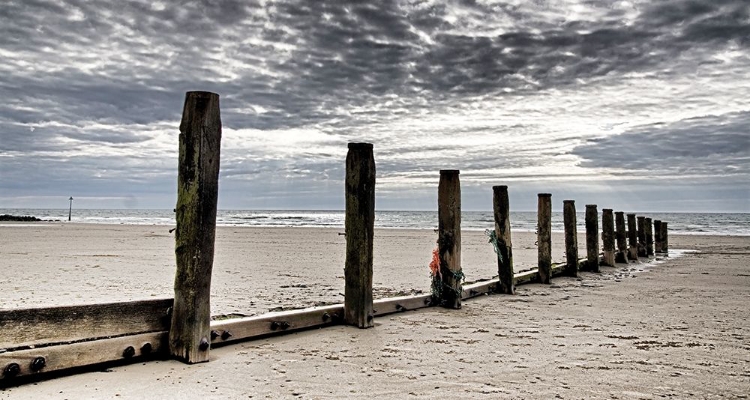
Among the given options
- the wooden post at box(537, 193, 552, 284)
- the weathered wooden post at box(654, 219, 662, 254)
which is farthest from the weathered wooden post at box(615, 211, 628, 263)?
the weathered wooden post at box(654, 219, 662, 254)

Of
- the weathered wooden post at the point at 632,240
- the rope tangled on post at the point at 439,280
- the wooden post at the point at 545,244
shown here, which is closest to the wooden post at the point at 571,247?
the wooden post at the point at 545,244

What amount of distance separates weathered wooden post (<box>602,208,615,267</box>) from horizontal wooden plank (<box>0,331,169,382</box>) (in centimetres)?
1231

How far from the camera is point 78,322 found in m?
4.09

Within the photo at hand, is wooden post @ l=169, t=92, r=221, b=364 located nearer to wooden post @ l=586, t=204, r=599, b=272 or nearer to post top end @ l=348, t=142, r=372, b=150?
post top end @ l=348, t=142, r=372, b=150

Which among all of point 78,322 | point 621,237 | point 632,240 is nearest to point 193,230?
point 78,322

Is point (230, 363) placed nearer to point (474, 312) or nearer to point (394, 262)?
point (474, 312)

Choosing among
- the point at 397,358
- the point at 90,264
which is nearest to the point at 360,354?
the point at 397,358

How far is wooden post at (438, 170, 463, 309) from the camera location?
7.73 meters

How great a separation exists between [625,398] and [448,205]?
4.14 metres

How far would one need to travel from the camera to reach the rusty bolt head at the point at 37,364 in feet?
12.7

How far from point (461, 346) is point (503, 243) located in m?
3.99

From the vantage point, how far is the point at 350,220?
6.26 metres

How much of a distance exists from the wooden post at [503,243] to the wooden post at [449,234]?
160cm

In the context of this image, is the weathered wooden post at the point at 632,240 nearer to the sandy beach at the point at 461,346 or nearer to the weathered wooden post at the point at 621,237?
the weathered wooden post at the point at 621,237
